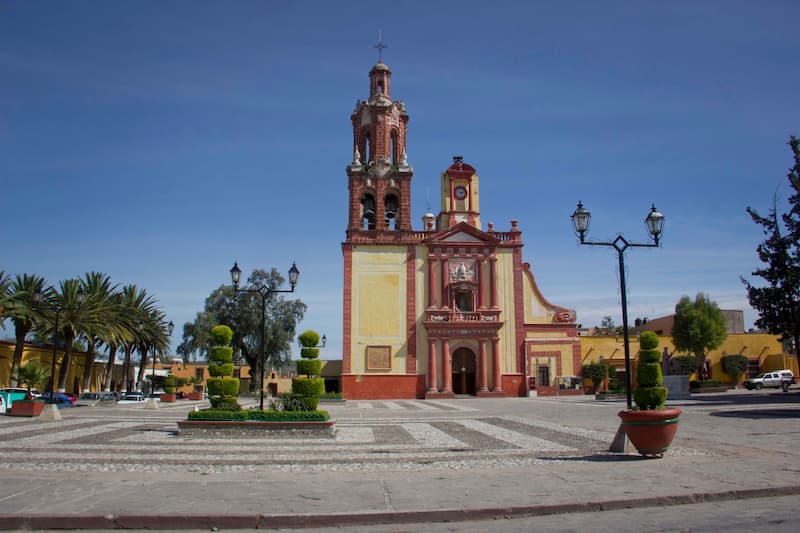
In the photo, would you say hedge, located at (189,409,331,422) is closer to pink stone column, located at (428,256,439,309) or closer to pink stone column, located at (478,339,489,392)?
pink stone column, located at (478,339,489,392)

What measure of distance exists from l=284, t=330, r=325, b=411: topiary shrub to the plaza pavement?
189 centimetres

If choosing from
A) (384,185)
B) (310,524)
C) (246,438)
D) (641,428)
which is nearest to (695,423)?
(641,428)

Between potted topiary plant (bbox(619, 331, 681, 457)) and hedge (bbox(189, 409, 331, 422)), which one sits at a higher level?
potted topiary plant (bbox(619, 331, 681, 457))

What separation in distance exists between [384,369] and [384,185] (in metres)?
14.1

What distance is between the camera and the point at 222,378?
17875 mm

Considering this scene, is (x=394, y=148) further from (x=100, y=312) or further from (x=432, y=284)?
(x=100, y=312)

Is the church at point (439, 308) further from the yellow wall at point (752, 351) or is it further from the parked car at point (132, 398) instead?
the parked car at point (132, 398)

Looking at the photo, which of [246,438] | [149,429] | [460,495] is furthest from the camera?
[149,429]

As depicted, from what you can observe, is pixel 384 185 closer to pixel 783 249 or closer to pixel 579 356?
pixel 579 356

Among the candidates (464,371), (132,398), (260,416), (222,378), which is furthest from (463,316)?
(260,416)

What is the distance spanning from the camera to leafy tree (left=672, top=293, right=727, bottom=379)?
51.5 m

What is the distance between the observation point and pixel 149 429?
18.8m

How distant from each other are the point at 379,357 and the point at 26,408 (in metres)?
25.2

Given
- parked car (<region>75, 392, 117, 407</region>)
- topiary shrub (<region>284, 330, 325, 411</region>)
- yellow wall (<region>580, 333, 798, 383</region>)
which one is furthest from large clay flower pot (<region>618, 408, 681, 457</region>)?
yellow wall (<region>580, 333, 798, 383</region>)
